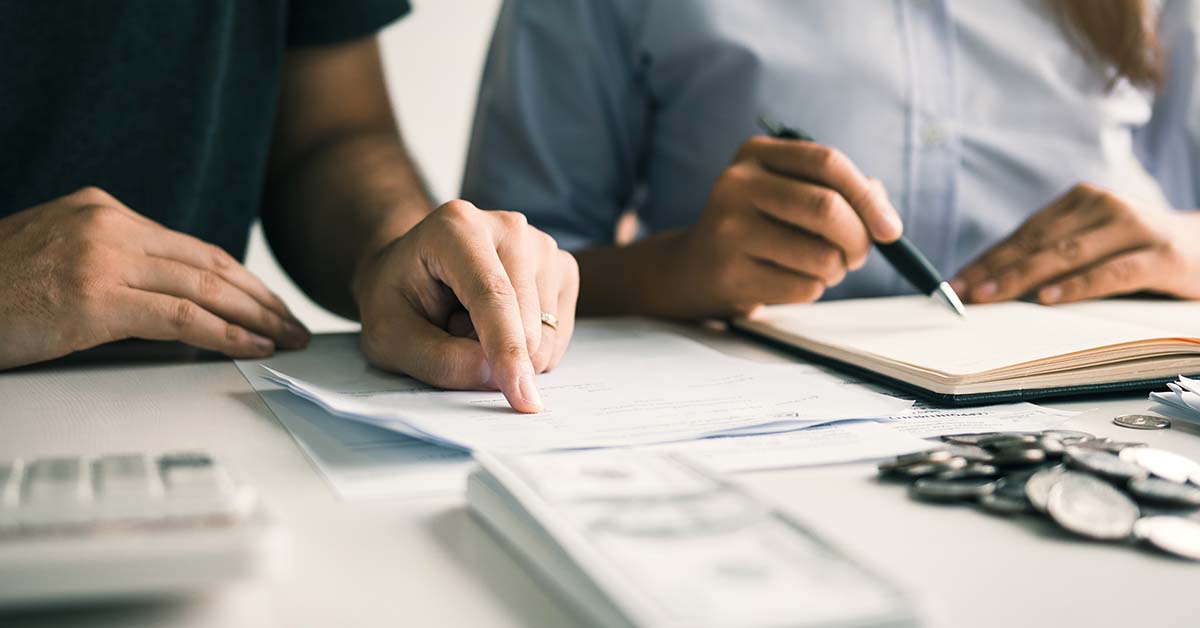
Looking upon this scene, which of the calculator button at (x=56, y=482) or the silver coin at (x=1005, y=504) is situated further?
the silver coin at (x=1005, y=504)

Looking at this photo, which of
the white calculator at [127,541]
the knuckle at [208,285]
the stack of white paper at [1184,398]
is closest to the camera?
the white calculator at [127,541]

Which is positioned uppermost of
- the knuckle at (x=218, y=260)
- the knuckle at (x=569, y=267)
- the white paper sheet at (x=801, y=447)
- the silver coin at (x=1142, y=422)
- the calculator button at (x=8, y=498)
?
the knuckle at (x=569, y=267)

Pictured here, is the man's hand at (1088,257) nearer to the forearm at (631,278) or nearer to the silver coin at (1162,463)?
the forearm at (631,278)

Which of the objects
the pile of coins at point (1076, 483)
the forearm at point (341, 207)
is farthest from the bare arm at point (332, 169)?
the pile of coins at point (1076, 483)

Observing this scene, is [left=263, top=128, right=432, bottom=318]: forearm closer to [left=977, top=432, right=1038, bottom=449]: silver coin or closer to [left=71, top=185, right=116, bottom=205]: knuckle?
[left=71, top=185, right=116, bottom=205]: knuckle

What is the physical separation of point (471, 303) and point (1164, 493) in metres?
0.38

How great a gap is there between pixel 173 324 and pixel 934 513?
0.51 metres

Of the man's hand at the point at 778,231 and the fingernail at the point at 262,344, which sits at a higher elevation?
the man's hand at the point at 778,231

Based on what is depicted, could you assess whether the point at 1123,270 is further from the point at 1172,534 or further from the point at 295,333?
the point at 295,333

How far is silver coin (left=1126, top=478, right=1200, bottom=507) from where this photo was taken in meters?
0.46

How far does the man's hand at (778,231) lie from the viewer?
0.84 metres

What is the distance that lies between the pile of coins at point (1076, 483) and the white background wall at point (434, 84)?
73.4 inches

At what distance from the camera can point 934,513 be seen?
1.53 ft

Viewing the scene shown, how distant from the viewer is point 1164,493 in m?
0.46
